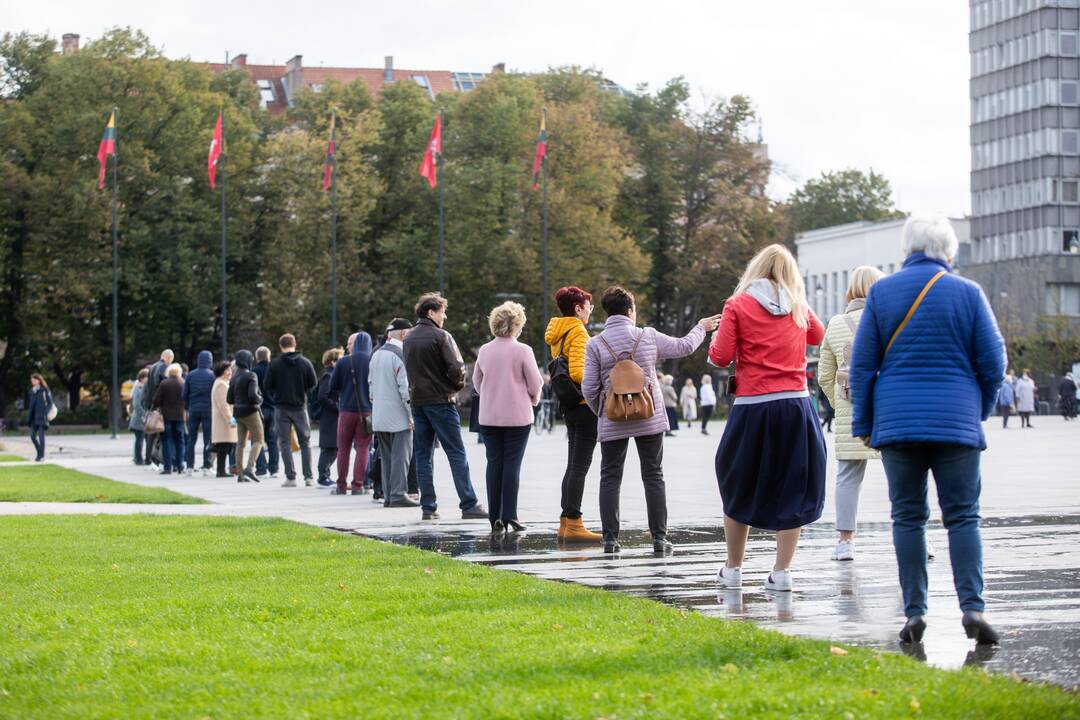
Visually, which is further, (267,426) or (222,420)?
(267,426)

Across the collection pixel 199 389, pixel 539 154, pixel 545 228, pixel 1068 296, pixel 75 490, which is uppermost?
pixel 539 154

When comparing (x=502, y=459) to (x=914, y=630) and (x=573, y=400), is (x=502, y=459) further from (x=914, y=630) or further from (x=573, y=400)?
(x=914, y=630)

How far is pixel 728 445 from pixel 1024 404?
45963mm

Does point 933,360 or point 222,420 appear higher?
point 933,360

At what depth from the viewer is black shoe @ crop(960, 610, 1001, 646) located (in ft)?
24.7

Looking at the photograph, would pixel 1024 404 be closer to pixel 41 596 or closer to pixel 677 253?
pixel 677 253

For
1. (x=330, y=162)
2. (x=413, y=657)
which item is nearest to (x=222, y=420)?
(x=413, y=657)

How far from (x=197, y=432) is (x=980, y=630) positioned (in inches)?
813

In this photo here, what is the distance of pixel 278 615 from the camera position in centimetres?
880

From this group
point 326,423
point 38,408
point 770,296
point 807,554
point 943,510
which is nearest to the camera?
point 943,510

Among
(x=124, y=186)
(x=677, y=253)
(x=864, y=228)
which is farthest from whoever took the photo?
(x=864, y=228)

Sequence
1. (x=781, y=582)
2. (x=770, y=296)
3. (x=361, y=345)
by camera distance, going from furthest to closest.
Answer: (x=361, y=345), (x=770, y=296), (x=781, y=582)

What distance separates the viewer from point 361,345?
66.7 feet

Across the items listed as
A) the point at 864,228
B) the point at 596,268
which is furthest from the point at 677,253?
the point at 864,228
